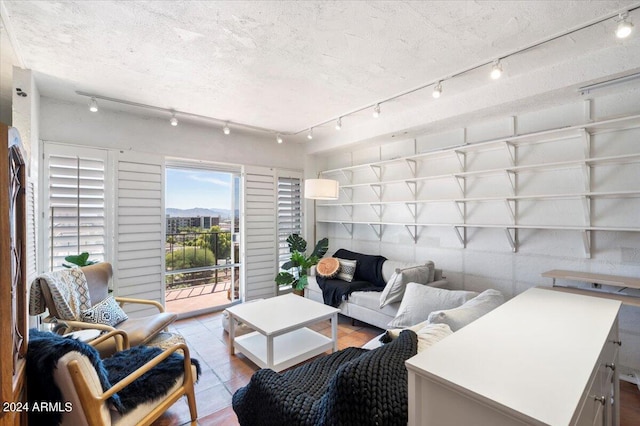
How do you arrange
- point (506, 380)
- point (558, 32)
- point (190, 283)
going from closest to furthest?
1. point (506, 380)
2. point (558, 32)
3. point (190, 283)

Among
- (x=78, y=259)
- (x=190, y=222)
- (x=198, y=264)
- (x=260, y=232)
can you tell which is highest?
(x=190, y=222)

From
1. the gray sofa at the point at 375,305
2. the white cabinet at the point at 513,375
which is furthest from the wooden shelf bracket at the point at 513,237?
the white cabinet at the point at 513,375

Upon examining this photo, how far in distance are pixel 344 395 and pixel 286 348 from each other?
6.14 feet

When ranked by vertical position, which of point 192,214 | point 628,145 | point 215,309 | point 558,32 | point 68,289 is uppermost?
point 558,32

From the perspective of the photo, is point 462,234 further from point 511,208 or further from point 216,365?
point 216,365

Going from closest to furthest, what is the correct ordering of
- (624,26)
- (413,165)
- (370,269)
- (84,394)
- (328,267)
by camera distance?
(84,394) → (624,26) → (413,165) → (370,269) → (328,267)

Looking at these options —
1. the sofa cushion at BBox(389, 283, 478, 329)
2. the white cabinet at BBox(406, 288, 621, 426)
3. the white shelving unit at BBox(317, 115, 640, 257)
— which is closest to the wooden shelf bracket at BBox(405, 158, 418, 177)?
the white shelving unit at BBox(317, 115, 640, 257)

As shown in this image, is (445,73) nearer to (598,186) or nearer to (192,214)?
(598,186)

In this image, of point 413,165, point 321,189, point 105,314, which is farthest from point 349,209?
point 105,314

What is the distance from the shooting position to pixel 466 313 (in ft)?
6.05

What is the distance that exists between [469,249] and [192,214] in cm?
380

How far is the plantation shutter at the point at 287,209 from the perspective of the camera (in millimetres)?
4785

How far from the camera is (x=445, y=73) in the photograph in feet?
8.26

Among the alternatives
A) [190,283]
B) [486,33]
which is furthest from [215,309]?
[486,33]
